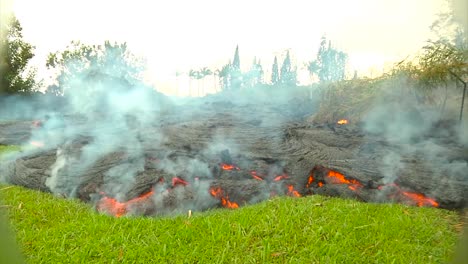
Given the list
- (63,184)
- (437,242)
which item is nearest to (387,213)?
(437,242)

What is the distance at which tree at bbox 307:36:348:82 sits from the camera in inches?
310

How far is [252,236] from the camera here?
347 centimetres

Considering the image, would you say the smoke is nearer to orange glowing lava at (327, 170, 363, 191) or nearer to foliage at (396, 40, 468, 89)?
orange glowing lava at (327, 170, 363, 191)

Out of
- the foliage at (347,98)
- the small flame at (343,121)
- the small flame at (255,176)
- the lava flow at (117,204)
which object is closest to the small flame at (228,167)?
the small flame at (255,176)

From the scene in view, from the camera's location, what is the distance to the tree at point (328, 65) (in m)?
7.87

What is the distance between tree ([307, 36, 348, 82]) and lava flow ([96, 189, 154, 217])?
4.89 meters

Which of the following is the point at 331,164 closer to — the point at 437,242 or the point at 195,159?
the point at 195,159

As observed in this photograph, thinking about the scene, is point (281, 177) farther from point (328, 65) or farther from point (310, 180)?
point (328, 65)

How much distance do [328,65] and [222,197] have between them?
533 cm

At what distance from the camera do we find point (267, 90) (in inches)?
541

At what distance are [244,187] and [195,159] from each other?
4.51 ft

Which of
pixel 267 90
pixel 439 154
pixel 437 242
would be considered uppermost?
pixel 267 90

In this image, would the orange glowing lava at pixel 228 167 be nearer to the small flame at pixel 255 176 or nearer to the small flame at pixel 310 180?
the small flame at pixel 255 176

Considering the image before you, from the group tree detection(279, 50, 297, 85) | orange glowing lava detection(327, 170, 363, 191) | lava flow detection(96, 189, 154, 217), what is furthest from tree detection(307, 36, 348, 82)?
lava flow detection(96, 189, 154, 217)
